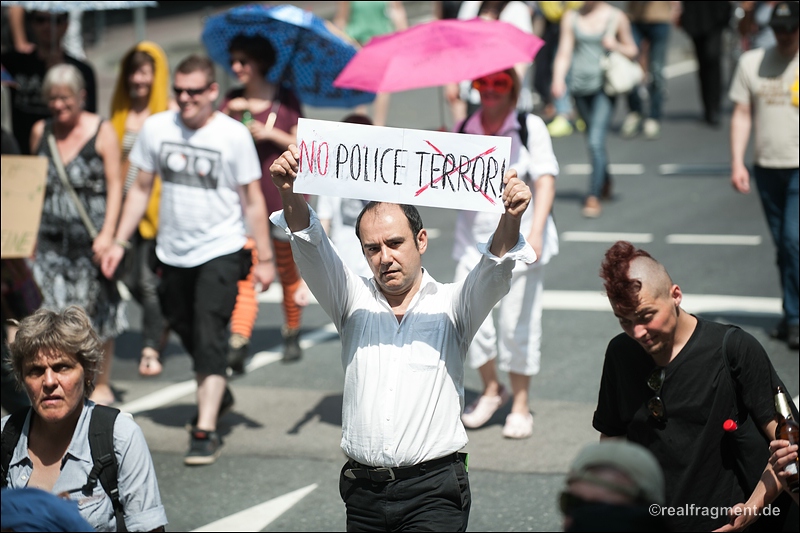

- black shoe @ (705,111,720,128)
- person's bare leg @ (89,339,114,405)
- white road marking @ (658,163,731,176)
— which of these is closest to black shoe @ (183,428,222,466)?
person's bare leg @ (89,339,114,405)

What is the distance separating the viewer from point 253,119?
26.4 feet

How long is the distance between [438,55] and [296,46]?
6.94 ft

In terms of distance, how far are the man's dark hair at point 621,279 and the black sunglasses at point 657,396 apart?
26cm

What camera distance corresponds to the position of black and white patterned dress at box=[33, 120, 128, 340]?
743 cm

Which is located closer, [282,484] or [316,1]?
[282,484]

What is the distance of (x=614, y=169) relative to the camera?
579 inches

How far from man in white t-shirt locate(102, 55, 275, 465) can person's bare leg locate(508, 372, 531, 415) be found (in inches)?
63.0

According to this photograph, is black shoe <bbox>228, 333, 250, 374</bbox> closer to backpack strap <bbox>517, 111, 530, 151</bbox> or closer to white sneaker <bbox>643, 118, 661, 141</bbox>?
backpack strap <bbox>517, 111, 530, 151</bbox>

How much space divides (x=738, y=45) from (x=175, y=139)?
1489 cm

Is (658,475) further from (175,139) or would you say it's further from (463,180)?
(175,139)

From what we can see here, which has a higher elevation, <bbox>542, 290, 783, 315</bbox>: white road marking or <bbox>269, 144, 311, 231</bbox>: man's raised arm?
<bbox>269, 144, 311, 231</bbox>: man's raised arm

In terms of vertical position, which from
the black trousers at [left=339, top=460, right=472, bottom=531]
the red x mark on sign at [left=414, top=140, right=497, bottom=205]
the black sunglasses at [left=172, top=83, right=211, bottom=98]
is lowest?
the black trousers at [left=339, top=460, right=472, bottom=531]

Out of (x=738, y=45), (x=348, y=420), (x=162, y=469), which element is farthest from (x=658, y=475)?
(x=738, y=45)

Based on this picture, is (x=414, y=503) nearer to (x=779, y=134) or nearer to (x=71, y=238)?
(x=71, y=238)
